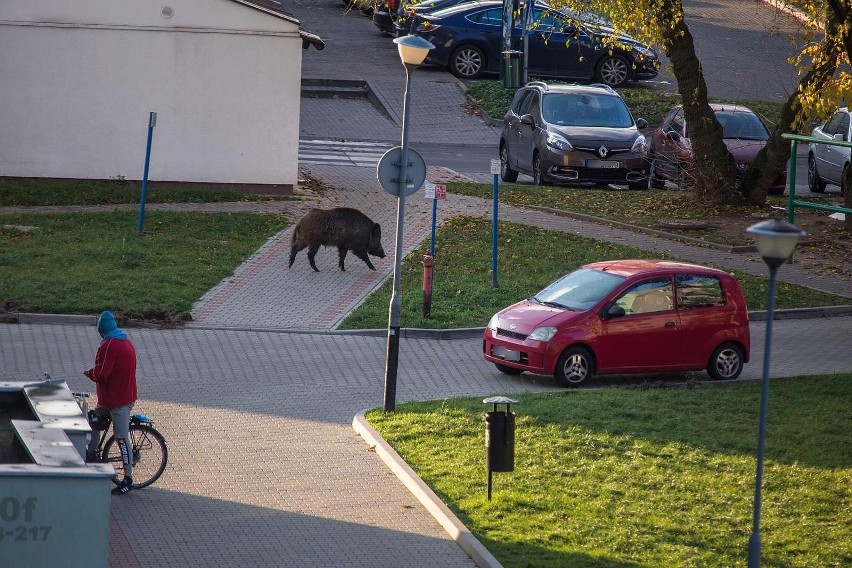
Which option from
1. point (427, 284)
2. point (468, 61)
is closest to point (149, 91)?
point (427, 284)

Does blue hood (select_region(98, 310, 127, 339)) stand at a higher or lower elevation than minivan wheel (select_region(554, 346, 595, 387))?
higher

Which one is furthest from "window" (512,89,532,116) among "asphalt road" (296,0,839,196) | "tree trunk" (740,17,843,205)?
"tree trunk" (740,17,843,205)

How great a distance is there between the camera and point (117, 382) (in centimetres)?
1096

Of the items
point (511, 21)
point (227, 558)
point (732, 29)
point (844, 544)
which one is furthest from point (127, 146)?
point (732, 29)

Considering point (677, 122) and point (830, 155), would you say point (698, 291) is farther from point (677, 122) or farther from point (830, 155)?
point (677, 122)

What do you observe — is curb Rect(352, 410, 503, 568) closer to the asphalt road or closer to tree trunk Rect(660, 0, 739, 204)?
tree trunk Rect(660, 0, 739, 204)

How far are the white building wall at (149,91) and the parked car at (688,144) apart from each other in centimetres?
796

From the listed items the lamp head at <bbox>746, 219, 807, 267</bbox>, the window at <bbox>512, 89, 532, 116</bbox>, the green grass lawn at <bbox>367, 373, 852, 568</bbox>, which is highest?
the lamp head at <bbox>746, 219, 807, 267</bbox>

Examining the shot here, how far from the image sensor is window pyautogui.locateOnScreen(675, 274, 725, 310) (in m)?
15.3

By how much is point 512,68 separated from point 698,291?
17.8m

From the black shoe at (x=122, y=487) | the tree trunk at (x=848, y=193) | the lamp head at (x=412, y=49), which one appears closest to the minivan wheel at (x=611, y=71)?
the tree trunk at (x=848, y=193)

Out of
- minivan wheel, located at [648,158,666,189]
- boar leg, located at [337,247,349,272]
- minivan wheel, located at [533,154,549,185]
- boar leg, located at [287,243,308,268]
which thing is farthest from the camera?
minivan wheel, located at [648,158,666,189]

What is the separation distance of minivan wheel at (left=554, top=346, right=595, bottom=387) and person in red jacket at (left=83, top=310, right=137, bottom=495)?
563 centimetres

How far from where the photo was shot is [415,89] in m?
36.3
